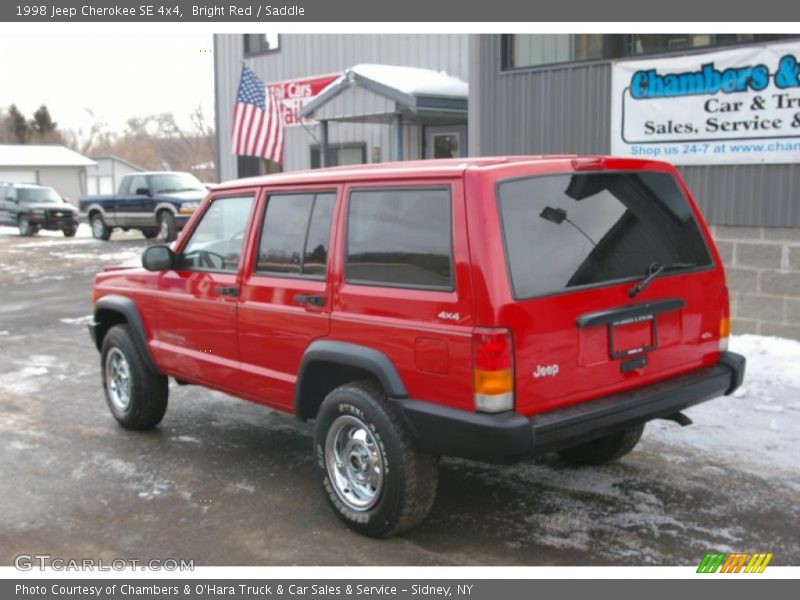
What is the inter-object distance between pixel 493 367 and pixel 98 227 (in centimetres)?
2347

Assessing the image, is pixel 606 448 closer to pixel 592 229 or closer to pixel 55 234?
pixel 592 229

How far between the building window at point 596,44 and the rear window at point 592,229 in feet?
14.9

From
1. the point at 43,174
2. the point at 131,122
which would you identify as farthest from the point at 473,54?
the point at 131,122

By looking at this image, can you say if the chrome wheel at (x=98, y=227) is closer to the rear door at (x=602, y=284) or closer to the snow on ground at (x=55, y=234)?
the snow on ground at (x=55, y=234)

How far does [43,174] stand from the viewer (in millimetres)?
54688

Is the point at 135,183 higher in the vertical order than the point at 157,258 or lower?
higher

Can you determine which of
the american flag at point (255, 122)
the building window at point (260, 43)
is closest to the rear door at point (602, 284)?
the american flag at point (255, 122)

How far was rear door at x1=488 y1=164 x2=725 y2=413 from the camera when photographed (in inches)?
147

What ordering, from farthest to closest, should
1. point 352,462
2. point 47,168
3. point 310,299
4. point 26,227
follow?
point 47,168 < point 26,227 < point 310,299 < point 352,462

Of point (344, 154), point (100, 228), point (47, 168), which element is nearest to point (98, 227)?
point (100, 228)

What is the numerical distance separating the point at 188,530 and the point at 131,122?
87.4 m

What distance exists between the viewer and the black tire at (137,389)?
606cm

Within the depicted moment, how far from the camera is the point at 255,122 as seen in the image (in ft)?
46.3

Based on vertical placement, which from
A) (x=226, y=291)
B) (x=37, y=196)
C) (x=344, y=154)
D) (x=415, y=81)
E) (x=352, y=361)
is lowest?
(x=352, y=361)
